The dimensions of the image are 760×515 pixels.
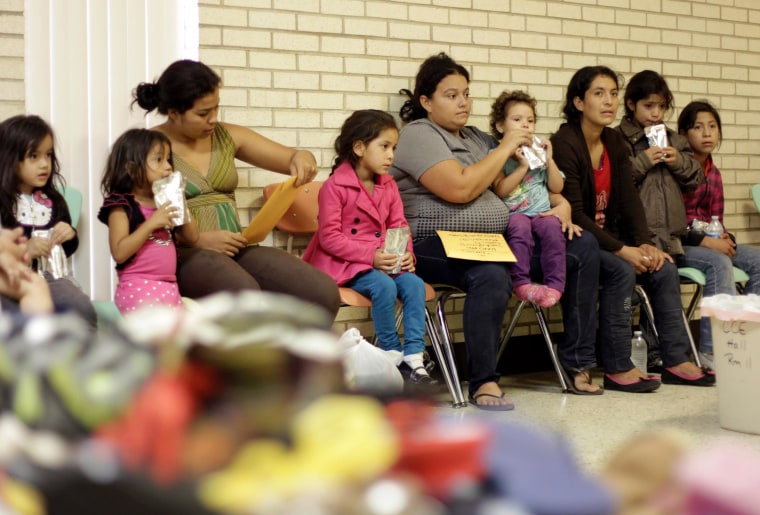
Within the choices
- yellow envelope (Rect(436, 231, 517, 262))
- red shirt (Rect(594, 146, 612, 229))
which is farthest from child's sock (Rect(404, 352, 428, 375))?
red shirt (Rect(594, 146, 612, 229))

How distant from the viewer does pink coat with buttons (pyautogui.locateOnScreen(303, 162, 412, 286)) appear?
12.6 ft

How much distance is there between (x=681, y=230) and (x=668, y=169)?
0.36 meters

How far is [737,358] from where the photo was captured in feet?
11.0

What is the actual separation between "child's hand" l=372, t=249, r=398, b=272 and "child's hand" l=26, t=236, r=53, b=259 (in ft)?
4.35

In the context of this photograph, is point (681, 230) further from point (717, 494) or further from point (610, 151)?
point (717, 494)

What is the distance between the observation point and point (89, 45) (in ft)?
12.4

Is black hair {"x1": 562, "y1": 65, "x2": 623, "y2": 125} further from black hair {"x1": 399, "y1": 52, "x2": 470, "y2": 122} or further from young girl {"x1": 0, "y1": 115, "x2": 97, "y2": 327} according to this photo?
young girl {"x1": 0, "y1": 115, "x2": 97, "y2": 327}

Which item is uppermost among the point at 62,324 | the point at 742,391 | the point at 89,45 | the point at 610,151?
the point at 89,45

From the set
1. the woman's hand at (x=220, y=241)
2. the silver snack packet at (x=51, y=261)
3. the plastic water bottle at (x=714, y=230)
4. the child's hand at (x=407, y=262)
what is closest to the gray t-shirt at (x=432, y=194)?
the child's hand at (x=407, y=262)

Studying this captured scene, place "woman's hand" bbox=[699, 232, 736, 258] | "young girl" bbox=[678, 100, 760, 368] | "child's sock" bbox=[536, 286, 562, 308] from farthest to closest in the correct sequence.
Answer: "woman's hand" bbox=[699, 232, 736, 258]
"young girl" bbox=[678, 100, 760, 368]
"child's sock" bbox=[536, 286, 562, 308]

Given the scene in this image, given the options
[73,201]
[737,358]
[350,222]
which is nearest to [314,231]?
[350,222]

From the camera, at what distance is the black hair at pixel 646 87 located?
16.6ft

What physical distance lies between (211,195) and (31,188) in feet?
2.35

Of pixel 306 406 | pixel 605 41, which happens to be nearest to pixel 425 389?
pixel 306 406
